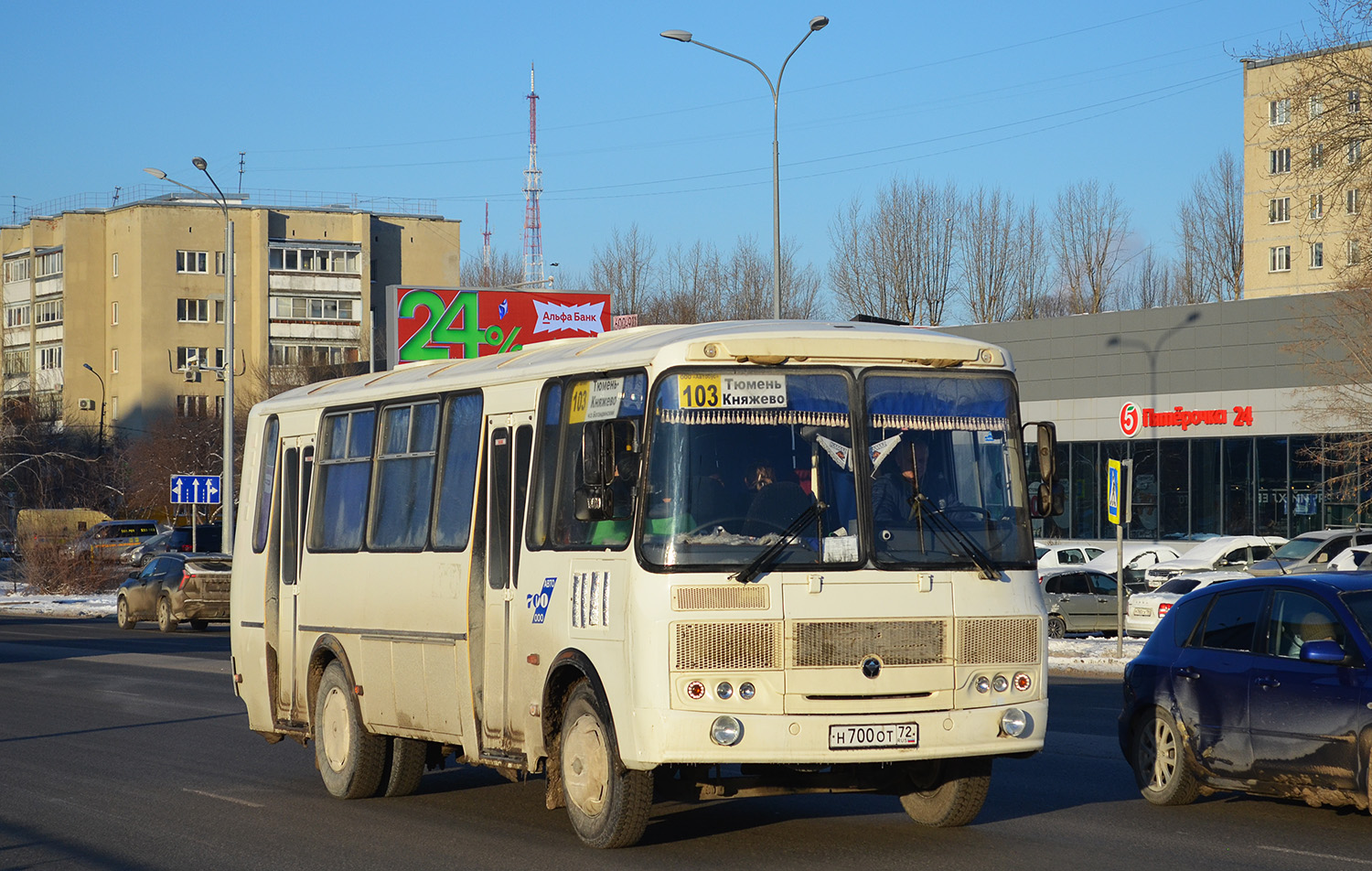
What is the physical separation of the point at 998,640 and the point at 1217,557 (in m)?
29.9

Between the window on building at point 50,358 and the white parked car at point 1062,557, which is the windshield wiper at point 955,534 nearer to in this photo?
the white parked car at point 1062,557

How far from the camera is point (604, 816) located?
8.77 metres

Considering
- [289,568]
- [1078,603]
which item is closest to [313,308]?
[1078,603]

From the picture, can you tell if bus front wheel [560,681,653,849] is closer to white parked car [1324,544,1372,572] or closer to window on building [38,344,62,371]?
white parked car [1324,544,1372,572]

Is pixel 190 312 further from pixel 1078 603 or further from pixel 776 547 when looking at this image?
pixel 776 547

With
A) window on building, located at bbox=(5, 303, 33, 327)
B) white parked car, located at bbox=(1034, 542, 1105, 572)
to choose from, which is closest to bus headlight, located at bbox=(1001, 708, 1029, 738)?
white parked car, located at bbox=(1034, 542, 1105, 572)

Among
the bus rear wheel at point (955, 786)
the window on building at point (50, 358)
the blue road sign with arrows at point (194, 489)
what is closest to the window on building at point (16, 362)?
the window on building at point (50, 358)

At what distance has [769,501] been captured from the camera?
8.61 meters

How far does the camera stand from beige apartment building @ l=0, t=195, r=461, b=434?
10669 centimetres

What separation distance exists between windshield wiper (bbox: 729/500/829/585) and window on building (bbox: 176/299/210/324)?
104 metres

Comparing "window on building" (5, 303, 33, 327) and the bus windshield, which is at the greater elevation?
"window on building" (5, 303, 33, 327)

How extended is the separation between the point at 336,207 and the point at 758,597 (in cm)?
10750

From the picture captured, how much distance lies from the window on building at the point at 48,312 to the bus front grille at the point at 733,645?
112m

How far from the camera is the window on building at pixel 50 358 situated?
11231 centimetres
